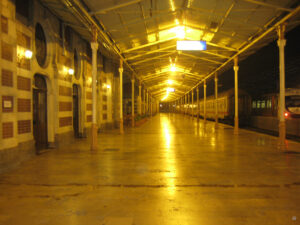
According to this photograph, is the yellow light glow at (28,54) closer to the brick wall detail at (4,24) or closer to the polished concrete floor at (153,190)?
the brick wall detail at (4,24)

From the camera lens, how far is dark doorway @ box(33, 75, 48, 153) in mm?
9188

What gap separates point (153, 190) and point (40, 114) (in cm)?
640

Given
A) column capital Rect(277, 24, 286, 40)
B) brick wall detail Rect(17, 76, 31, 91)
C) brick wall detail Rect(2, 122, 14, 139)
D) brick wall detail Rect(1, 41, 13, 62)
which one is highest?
column capital Rect(277, 24, 286, 40)

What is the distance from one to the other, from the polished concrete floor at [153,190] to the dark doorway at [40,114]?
1.46 m

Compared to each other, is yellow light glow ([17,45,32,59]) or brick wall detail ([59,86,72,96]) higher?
yellow light glow ([17,45,32,59])

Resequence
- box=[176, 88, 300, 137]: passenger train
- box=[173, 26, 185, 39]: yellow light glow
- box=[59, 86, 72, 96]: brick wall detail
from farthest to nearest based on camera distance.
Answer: box=[176, 88, 300, 137]: passenger train < box=[173, 26, 185, 39]: yellow light glow < box=[59, 86, 72, 96]: brick wall detail

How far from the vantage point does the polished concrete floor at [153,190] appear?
3.75 m

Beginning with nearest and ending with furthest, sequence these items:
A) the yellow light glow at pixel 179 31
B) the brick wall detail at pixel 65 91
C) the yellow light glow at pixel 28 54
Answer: the yellow light glow at pixel 28 54, the brick wall detail at pixel 65 91, the yellow light glow at pixel 179 31

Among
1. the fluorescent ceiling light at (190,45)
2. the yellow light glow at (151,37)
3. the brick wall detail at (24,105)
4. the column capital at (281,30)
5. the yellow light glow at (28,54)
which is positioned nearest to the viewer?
the brick wall detail at (24,105)

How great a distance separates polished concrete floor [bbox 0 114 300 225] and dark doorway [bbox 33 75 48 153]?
1465 millimetres

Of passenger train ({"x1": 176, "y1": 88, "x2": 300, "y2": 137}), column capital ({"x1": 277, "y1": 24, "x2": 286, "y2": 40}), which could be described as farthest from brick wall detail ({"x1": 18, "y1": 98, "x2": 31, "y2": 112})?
passenger train ({"x1": 176, "y1": 88, "x2": 300, "y2": 137})

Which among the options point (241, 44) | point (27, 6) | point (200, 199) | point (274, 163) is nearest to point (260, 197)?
point (200, 199)

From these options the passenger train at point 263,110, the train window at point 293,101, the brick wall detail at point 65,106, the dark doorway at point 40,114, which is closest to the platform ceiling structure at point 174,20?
the dark doorway at point 40,114

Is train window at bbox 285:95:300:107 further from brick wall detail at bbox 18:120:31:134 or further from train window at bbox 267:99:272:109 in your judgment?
brick wall detail at bbox 18:120:31:134
